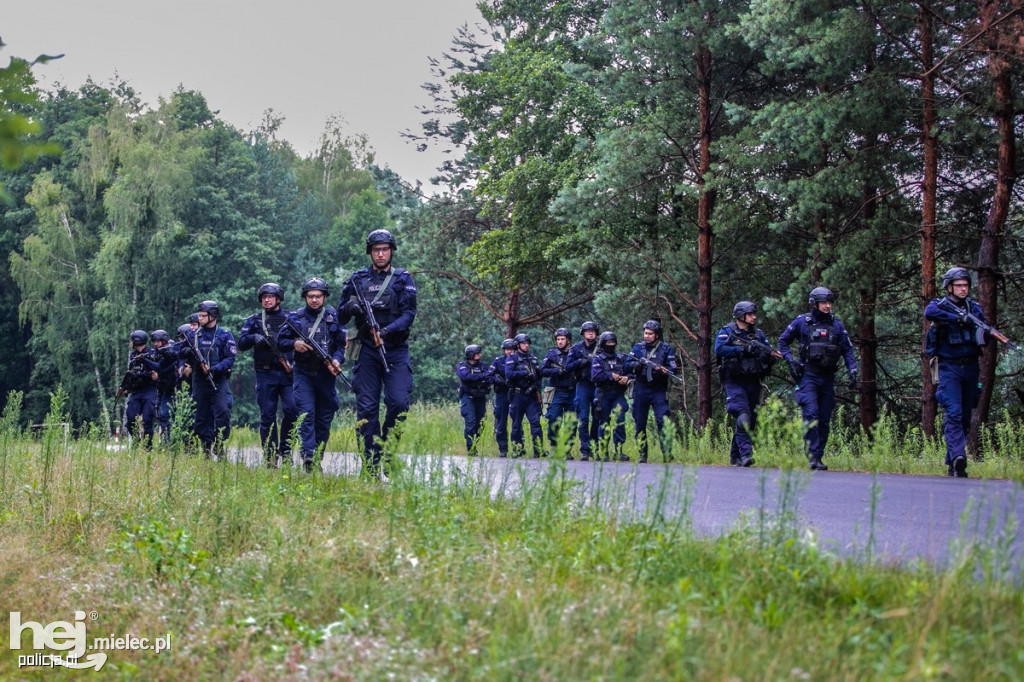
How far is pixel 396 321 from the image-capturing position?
10.6m

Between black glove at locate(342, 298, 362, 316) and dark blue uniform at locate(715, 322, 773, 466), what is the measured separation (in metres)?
5.75

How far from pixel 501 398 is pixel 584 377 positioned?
339 cm

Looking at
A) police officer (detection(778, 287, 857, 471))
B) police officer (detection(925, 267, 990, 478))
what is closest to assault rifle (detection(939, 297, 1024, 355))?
police officer (detection(925, 267, 990, 478))

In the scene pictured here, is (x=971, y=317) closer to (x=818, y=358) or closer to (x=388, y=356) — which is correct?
(x=818, y=358)

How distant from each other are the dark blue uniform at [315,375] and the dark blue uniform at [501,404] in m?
8.79

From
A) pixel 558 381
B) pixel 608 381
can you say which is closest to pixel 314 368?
pixel 608 381

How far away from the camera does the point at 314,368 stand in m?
12.1

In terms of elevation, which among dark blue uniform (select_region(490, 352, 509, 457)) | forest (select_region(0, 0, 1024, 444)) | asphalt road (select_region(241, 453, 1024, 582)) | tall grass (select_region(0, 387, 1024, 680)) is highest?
forest (select_region(0, 0, 1024, 444))

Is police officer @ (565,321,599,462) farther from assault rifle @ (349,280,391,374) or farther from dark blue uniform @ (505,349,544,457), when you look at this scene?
assault rifle @ (349,280,391,374)

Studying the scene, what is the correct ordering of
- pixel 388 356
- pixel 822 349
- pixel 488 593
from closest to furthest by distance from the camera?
pixel 488 593 → pixel 388 356 → pixel 822 349

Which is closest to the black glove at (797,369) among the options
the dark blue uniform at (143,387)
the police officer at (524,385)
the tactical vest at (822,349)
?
the tactical vest at (822,349)

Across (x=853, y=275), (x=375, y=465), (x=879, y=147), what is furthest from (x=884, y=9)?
(x=375, y=465)

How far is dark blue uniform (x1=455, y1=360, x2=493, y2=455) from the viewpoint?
20.7 m

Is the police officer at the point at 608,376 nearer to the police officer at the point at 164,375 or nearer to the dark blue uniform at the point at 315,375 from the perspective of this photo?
the dark blue uniform at the point at 315,375
